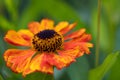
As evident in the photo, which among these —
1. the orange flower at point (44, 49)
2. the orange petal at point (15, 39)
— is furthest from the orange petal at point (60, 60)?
the orange petal at point (15, 39)

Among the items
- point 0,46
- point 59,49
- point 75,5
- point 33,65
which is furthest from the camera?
point 75,5

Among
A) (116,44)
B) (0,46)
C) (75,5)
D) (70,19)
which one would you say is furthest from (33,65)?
(75,5)

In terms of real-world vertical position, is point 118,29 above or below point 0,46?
above

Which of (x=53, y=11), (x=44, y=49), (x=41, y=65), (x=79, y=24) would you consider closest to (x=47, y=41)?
(x=44, y=49)

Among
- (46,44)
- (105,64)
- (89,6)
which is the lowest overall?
(105,64)

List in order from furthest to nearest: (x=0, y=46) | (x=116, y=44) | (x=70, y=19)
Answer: (x=116, y=44)
(x=70, y=19)
(x=0, y=46)

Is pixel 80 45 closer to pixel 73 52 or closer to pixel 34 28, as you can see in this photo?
pixel 73 52

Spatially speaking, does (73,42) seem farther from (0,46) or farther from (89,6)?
(89,6)
